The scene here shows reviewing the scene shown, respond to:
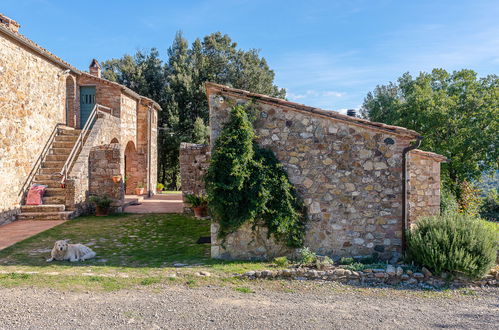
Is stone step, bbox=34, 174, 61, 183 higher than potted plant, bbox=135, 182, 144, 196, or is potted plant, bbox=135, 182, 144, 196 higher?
stone step, bbox=34, 174, 61, 183

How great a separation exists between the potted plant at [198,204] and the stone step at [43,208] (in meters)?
4.42

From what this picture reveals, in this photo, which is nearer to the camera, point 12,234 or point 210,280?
point 210,280

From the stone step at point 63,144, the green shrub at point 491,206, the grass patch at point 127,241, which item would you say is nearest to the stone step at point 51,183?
the grass patch at point 127,241

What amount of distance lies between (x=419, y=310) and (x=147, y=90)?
26727 millimetres

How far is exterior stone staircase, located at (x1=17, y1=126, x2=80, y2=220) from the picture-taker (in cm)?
1173

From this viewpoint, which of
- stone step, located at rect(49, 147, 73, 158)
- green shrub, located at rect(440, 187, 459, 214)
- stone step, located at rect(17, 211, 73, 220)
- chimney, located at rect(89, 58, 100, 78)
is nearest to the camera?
stone step, located at rect(17, 211, 73, 220)

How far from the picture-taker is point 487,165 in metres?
21.3

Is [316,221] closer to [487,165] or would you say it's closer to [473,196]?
[473,196]

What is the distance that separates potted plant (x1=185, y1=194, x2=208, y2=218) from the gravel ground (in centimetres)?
651

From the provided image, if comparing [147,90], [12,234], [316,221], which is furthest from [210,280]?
[147,90]

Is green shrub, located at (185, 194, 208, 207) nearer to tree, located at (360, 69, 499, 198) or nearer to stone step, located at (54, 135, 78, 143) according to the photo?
stone step, located at (54, 135, 78, 143)

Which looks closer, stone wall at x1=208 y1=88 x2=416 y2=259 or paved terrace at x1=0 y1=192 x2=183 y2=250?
stone wall at x1=208 y1=88 x2=416 y2=259

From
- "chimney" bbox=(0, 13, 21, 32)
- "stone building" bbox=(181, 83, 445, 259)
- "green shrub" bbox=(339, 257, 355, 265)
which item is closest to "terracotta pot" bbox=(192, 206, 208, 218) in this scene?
"stone building" bbox=(181, 83, 445, 259)

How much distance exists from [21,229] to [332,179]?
9.26 meters
